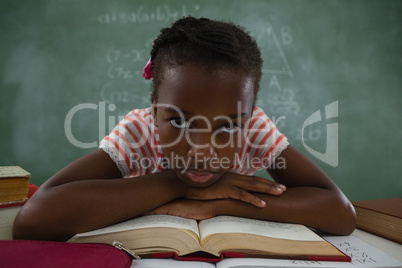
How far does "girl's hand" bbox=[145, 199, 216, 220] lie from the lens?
58 centimetres

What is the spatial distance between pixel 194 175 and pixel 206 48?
0.26 m

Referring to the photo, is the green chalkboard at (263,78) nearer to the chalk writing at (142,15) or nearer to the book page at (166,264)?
the chalk writing at (142,15)

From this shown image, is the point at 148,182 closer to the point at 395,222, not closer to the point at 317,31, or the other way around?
the point at 395,222

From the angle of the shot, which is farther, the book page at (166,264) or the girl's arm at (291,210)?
the girl's arm at (291,210)

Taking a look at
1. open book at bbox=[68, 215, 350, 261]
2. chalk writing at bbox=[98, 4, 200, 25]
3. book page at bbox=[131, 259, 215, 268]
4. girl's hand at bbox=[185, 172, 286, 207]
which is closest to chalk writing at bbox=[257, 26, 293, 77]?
chalk writing at bbox=[98, 4, 200, 25]

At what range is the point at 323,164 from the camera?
1.92 metres

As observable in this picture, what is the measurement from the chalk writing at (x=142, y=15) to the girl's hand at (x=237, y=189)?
4.67 feet

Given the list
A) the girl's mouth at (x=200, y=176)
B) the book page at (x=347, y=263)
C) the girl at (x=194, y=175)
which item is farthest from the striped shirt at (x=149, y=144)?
the book page at (x=347, y=263)

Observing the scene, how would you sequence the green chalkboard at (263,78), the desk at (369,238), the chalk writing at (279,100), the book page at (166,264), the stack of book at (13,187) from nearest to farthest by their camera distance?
the book page at (166,264), the desk at (369,238), the stack of book at (13,187), the green chalkboard at (263,78), the chalk writing at (279,100)

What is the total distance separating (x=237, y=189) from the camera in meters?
0.61

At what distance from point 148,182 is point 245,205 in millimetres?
209

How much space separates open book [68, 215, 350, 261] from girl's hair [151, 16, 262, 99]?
298 millimetres

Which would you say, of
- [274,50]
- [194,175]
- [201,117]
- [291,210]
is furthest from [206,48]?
[274,50]

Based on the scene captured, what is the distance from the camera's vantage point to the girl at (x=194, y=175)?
533 mm
